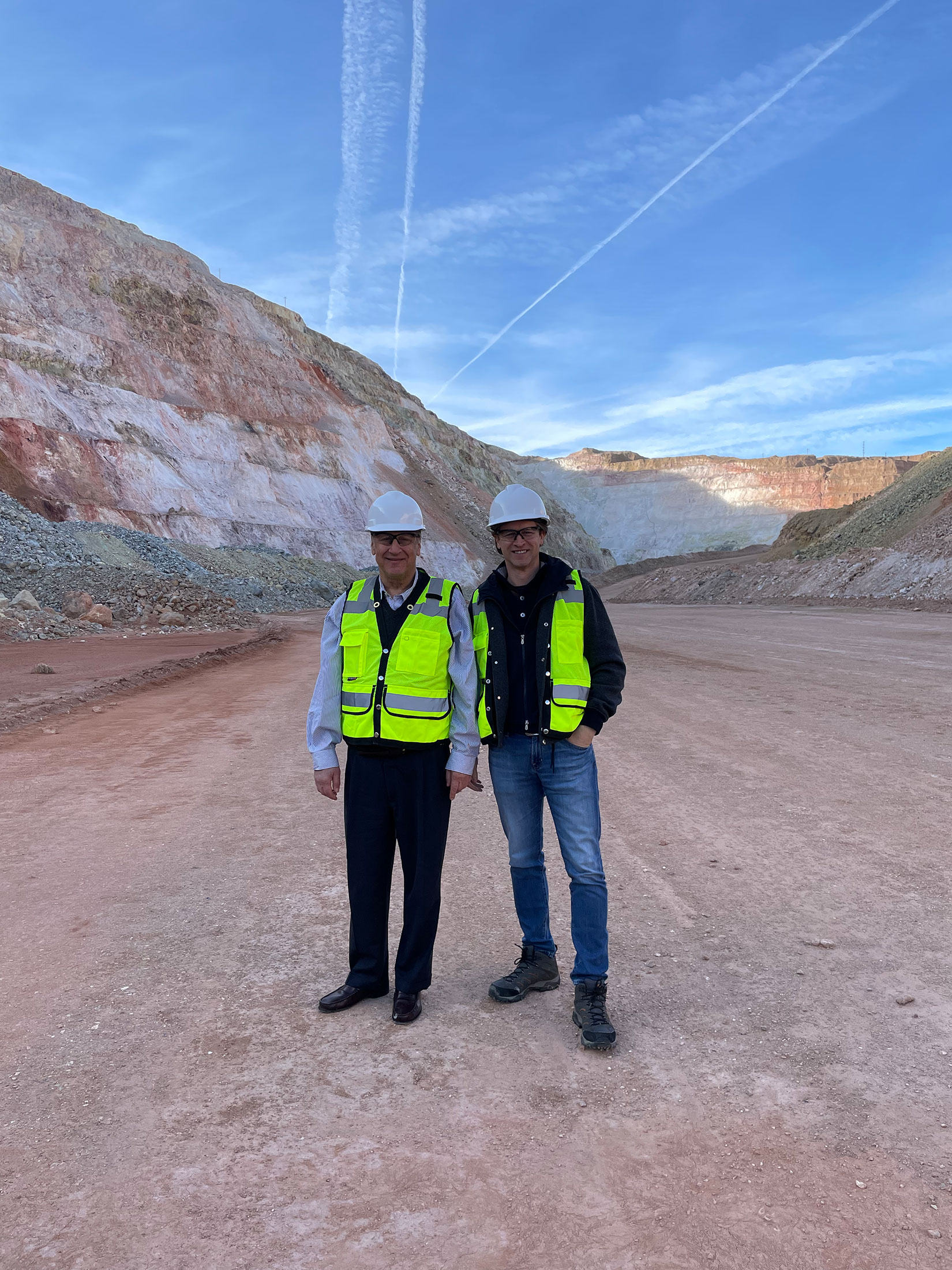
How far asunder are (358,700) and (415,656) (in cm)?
29

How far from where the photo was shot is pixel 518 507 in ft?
10.9

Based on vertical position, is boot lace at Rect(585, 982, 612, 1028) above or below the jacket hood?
below

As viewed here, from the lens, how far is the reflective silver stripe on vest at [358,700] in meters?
3.36

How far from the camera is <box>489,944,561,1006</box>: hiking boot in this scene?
3.46 m

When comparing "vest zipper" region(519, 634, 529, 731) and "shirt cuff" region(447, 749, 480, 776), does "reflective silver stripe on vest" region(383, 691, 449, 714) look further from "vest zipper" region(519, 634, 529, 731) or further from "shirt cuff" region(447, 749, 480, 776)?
"vest zipper" region(519, 634, 529, 731)

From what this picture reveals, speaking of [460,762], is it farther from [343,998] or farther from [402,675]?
[343,998]

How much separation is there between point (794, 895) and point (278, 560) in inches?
1643

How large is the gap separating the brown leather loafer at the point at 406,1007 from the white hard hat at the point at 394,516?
6.06 feet

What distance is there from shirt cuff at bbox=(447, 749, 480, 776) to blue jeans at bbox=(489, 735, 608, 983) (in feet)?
0.33

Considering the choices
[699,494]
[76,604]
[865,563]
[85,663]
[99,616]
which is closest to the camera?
[85,663]

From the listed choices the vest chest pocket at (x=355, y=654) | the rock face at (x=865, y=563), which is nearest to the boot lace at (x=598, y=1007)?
the vest chest pocket at (x=355, y=654)

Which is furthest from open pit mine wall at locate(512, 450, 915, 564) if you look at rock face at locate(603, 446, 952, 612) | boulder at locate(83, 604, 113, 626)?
boulder at locate(83, 604, 113, 626)

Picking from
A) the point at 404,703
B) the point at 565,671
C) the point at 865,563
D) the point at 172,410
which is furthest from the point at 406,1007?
the point at 172,410

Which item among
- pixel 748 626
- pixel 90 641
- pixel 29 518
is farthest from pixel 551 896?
pixel 29 518
